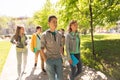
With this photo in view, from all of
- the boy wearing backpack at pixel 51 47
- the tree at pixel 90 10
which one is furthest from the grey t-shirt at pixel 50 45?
the tree at pixel 90 10

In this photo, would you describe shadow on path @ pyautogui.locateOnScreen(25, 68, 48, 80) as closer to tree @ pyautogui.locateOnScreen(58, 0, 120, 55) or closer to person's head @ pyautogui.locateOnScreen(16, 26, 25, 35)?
person's head @ pyautogui.locateOnScreen(16, 26, 25, 35)

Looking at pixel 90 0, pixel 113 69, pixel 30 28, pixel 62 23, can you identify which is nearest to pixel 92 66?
pixel 113 69

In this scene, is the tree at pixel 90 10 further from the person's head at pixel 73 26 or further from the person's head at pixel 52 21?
the person's head at pixel 52 21

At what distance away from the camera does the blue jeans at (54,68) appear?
585 centimetres

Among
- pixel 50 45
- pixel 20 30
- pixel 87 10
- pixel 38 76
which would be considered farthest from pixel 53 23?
pixel 87 10

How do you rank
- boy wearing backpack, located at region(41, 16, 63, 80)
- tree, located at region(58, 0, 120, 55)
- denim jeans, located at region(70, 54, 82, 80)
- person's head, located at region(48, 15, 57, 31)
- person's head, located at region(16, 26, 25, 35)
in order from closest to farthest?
person's head, located at region(48, 15, 57, 31) < boy wearing backpack, located at region(41, 16, 63, 80) < denim jeans, located at region(70, 54, 82, 80) < person's head, located at region(16, 26, 25, 35) < tree, located at region(58, 0, 120, 55)

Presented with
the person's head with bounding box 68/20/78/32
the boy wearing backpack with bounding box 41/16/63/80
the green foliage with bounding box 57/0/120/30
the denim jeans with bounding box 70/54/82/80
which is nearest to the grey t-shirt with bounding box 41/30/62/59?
the boy wearing backpack with bounding box 41/16/63/80

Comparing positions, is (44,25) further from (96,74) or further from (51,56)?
(51,56)

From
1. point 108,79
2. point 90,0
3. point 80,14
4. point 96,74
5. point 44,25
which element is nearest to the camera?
point 108,79

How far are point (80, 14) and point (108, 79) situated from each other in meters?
6.76

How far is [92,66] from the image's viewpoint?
1154cm

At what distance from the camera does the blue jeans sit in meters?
5.85

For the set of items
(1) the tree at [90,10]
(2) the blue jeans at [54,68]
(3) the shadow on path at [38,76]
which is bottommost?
(3) the shadow on path at [38,76]

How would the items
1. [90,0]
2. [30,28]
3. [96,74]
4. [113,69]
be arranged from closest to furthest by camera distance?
[96,74]
[113,69]
[90,0]
[30,28]
